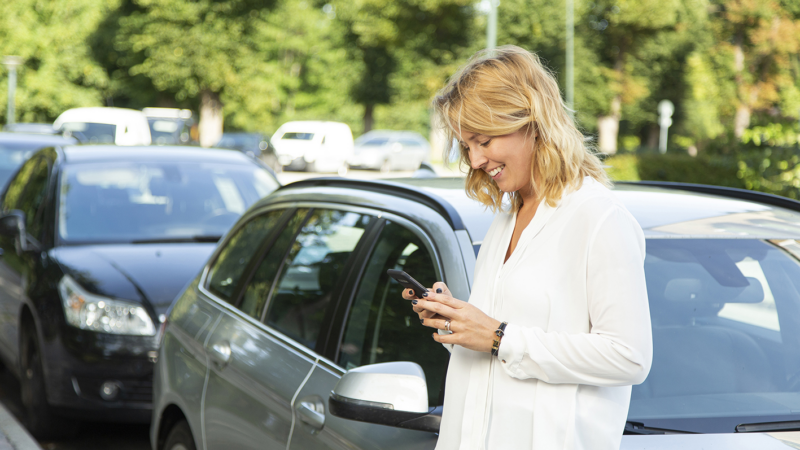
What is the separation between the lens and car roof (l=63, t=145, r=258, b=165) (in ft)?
20.8

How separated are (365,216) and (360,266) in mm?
199

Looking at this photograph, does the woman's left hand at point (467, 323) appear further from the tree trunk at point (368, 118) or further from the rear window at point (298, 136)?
the tree trunk at point (368, 118)

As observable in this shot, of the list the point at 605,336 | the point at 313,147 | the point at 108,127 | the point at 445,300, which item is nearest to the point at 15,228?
the point at 445,300

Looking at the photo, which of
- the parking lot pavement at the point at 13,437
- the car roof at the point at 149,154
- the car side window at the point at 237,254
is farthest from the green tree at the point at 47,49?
the car side window at the point at 237,254

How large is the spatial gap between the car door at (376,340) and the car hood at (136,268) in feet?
8.72

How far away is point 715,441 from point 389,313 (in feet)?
3.15

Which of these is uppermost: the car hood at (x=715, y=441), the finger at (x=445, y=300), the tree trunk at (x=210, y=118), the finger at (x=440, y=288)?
the finger at (x=445, y=300)

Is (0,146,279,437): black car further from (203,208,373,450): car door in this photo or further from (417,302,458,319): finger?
(417,302,458,319): finger

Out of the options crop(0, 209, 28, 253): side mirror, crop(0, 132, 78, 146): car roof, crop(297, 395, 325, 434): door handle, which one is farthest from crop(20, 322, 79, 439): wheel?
crop(0, 132, 78, 146): car roof

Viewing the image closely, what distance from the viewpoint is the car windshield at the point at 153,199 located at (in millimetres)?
5844

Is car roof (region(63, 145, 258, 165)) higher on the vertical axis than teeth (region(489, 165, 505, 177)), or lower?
lower

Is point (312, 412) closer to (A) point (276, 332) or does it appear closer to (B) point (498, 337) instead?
(A) point (276, 332)

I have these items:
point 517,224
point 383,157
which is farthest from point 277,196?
point 383,157

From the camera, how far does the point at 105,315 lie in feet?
15.9
